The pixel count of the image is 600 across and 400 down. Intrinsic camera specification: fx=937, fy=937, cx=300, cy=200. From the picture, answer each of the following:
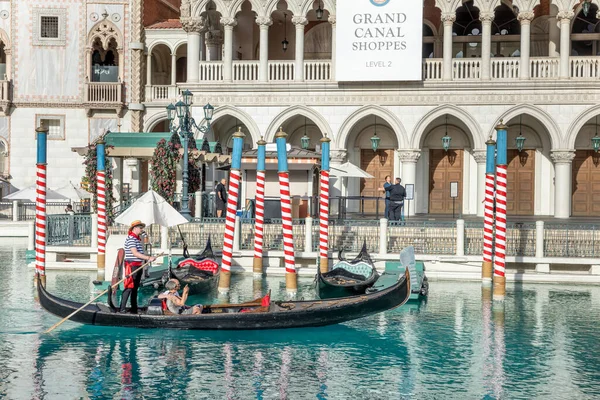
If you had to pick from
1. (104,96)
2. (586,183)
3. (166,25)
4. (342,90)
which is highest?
(166,25)

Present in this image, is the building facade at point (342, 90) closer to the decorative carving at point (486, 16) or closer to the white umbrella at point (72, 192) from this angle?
the decorative carving at point (486, 16)

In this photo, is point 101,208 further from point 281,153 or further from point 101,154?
point 281,153

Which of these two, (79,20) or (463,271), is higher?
(79,20)

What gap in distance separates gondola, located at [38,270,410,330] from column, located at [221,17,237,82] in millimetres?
17198

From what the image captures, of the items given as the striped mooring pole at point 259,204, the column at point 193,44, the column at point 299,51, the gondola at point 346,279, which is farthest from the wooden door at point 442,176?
the gondola at point 346,279

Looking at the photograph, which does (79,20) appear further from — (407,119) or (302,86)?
(407,119)

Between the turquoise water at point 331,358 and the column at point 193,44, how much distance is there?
15.0 m

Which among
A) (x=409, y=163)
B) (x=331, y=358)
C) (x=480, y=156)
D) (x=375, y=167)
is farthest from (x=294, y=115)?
(x=331, y=358)

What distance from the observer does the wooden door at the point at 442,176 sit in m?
32.7

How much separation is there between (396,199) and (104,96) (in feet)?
54.2

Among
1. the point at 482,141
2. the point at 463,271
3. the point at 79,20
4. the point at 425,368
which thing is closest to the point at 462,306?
the point at 463,271

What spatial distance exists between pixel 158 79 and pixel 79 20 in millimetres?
4290

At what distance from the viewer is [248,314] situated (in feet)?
46.6

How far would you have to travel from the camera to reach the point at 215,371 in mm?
12336
